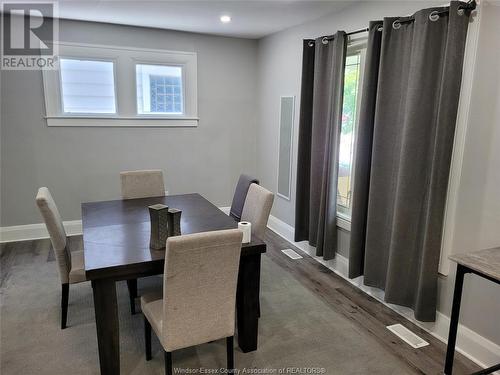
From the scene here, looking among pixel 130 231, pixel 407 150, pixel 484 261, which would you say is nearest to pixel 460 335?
pixel 484 261

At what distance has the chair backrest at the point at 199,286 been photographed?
1621 millimetres

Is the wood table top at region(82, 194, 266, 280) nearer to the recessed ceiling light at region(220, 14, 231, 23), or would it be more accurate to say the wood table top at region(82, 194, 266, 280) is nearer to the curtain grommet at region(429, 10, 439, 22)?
the curtain grommet at region(429, 10, 439, 22)

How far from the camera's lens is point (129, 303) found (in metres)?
2.83

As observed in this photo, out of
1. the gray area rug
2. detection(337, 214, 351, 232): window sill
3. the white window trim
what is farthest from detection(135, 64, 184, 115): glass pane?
detection(337, 214, 351, 232): window sill

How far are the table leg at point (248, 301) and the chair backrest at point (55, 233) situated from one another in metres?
1.19

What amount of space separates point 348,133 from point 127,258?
7.52 feet

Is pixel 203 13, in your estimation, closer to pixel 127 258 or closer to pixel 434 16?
pixel 434 16

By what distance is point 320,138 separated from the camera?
343cm

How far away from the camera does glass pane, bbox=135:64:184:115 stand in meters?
4.41

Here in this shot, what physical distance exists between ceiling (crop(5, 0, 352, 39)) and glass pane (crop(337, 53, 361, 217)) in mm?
560

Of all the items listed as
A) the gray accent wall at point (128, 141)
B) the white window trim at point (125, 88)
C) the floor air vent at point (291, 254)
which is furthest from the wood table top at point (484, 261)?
the white window trim at point (125, 88)

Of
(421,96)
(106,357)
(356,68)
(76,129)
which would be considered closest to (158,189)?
(76,129)

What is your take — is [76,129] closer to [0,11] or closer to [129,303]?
[0,11]

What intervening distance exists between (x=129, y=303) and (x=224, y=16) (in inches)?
112
